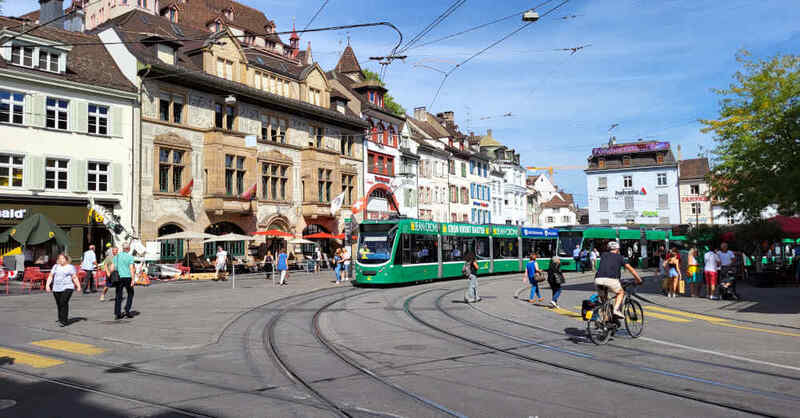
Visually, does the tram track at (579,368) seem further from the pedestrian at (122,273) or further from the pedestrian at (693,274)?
the pedestrian at (693,274)

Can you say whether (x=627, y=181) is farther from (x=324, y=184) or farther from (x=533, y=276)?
(x=533, y=276)

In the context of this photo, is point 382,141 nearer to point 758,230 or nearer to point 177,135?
point 177,135

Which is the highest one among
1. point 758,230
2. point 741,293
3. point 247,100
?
point 247,100

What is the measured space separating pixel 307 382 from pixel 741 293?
1956 cm

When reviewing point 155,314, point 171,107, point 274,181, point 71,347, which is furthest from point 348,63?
point 71,347

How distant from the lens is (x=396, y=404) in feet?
21.5

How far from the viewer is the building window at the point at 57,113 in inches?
1118

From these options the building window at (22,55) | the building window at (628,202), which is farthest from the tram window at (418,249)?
the building window at (628,202)

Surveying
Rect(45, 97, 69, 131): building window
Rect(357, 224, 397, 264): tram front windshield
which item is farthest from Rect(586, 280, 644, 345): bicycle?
Rect(45, 97, 69, 131): building window

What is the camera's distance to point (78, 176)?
95.0 feet

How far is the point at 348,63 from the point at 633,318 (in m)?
48.9

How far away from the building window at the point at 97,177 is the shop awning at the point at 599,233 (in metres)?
29.0

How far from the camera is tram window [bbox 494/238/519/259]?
3422 cm

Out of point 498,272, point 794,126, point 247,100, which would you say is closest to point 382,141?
point 247,100
